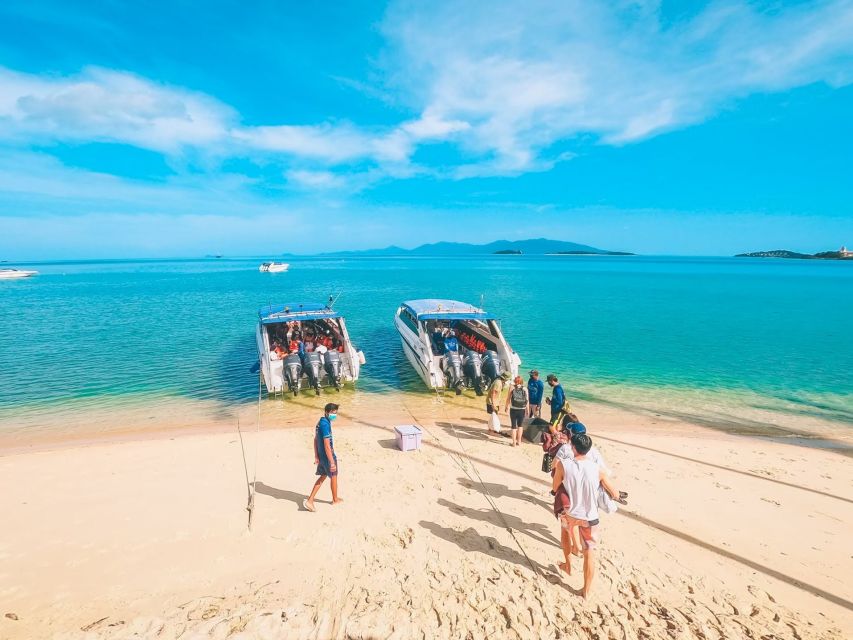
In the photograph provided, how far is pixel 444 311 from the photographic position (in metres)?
17.3

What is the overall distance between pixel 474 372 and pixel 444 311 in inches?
147

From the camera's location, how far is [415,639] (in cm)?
452

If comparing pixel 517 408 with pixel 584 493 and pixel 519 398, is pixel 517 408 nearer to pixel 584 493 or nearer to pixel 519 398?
pixel 519 398

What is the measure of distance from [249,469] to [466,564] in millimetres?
5202

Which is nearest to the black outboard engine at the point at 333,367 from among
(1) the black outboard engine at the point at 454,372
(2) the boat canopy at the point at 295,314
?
(2) the boat canopy at the point at 295,314

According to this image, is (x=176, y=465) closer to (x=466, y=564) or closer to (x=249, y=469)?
(x=249, y=469)

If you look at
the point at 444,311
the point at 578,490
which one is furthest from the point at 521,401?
the point at 444,311

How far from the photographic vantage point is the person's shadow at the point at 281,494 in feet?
24.2

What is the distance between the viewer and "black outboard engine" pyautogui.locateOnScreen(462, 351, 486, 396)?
14.4 metres

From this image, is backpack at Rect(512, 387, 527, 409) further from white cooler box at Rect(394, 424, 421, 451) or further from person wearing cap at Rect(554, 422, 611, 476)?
person wearing cap at Rect(554, 422, 611, 476)

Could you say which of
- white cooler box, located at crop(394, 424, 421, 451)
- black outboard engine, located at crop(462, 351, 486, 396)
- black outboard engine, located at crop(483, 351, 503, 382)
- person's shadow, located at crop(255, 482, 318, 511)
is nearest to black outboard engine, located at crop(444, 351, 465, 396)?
black outboard engine, located at crop(462, 351, 486, 396)

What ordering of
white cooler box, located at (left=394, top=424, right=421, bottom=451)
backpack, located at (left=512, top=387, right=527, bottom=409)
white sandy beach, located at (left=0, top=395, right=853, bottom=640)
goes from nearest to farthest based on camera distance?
1. white sandy beach, located at (left=0, top=395, right=853, bottom=640)
2. white cooler box, located at (left=394, top=424, right=421, bottom=451)
3. backpack, located at (left=512, top=387, right=527, bottom=409)

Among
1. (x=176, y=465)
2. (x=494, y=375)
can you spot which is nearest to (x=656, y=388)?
(x=494, y=375)

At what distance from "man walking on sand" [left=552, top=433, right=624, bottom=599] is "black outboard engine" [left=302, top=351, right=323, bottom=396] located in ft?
34.3
